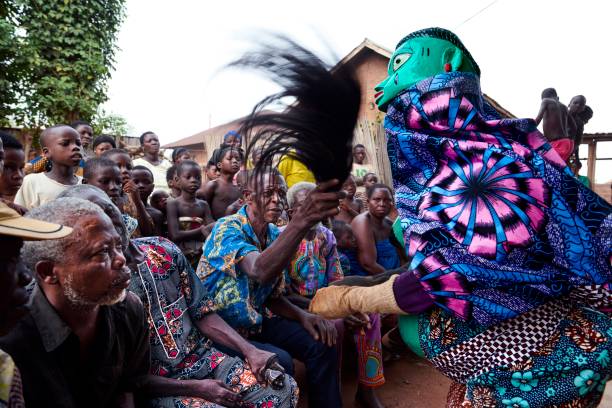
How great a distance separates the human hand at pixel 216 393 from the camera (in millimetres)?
2363

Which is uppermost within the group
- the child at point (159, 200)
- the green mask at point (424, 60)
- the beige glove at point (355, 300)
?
the green mask at point (424, 60)

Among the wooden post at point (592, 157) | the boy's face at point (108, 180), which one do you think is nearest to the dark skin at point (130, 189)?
the boy's face at point (108, 180)

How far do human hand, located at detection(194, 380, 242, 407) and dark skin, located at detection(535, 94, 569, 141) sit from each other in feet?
18.3

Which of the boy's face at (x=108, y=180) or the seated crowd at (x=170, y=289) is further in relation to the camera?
the boy's face at (x=108, y=180)

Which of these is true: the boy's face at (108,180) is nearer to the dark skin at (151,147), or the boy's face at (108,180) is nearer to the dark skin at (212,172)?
the dark skin at (212,172)

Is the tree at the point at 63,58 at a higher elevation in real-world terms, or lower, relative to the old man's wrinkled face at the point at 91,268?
higher

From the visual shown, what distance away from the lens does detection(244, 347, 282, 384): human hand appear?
101 inches

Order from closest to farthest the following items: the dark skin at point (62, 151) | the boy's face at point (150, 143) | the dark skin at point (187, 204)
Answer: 1. the dark skin at point (62, 151)
2. the dark skin at point (187, 204)
3. the boy's face at point (150, 143)

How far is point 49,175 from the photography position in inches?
153

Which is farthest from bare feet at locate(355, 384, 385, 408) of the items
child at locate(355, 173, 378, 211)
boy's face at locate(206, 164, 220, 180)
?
boy's face at locate(206, 164, 220, 180)

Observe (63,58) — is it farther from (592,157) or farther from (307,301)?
(592,157)

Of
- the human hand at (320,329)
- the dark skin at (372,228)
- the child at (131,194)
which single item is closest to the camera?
the human hand at (320,329)

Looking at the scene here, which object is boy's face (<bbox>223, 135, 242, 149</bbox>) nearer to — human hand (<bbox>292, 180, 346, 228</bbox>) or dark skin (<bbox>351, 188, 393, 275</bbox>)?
human hand (<bbox>292, 180, 346, 228</bbox>)

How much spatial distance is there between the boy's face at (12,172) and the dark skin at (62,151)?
1.23ft
